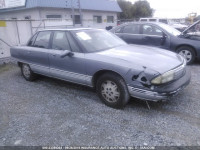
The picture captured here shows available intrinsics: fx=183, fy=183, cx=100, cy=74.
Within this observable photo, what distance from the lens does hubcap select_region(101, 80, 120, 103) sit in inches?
137

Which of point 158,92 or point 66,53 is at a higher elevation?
point 66,53

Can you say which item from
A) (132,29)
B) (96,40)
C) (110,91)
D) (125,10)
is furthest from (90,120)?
(125,10)

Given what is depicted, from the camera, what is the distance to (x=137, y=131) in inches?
114

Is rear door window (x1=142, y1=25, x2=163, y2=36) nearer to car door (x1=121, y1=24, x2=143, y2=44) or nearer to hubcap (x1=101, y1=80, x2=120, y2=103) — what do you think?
car door (x1=121, y1=24, x2=143, y2=44)

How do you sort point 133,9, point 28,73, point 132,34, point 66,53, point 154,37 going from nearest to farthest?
point 66,53, point 28,73, point 154,37, point 132,34, point 133,9

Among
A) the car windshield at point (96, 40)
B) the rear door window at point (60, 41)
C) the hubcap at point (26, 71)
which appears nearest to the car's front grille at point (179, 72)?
the car windshield at point (96, 40)

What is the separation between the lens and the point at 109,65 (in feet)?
11.1

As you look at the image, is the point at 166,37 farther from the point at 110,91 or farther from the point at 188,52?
the point at 110,91

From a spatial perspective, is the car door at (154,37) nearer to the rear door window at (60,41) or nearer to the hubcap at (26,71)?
the rear door window at (60,41)

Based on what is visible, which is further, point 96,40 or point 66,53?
point 96,40

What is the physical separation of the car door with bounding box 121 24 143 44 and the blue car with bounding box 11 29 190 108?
2.72 meters

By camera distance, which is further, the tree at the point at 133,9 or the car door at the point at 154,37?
the tree at the point at 133,9

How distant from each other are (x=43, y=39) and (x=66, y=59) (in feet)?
4.02

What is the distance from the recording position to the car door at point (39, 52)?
15.3 feet
